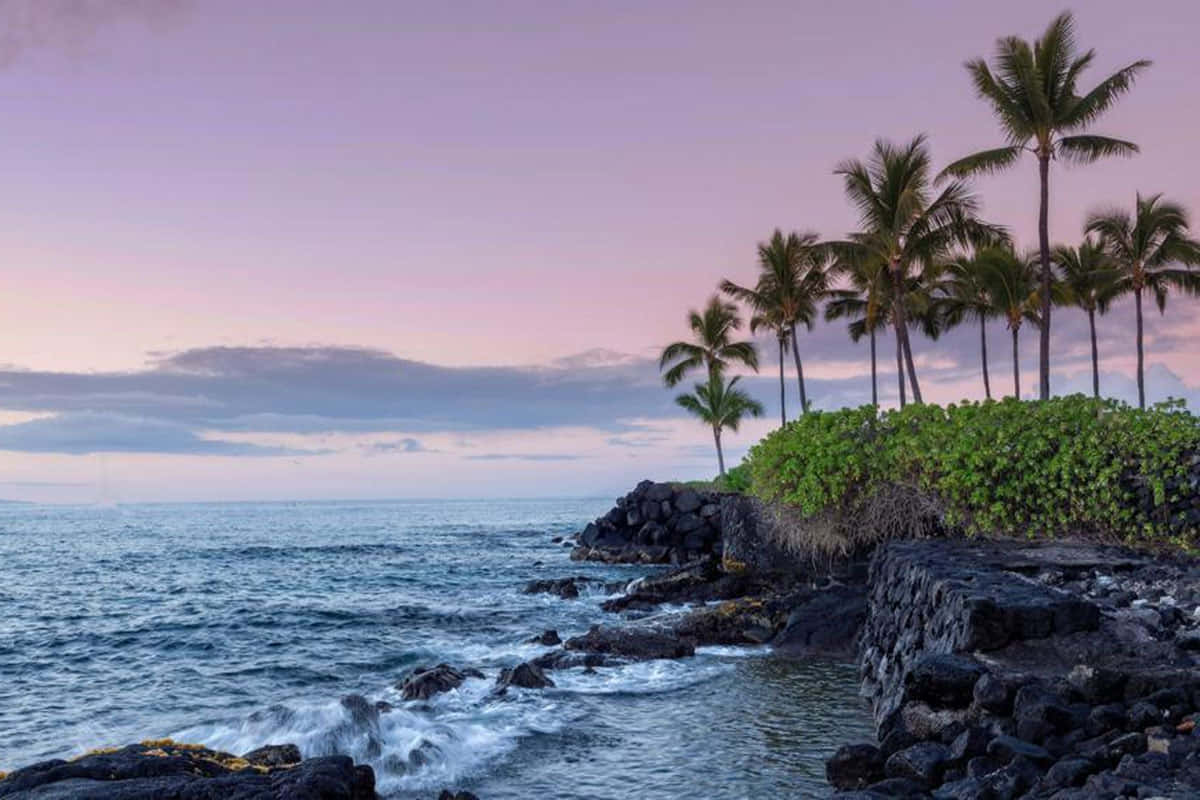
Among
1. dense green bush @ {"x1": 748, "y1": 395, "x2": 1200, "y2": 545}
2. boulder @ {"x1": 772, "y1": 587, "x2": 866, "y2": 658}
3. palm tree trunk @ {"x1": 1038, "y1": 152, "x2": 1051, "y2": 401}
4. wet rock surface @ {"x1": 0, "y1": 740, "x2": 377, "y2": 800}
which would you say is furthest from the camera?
palm tree trunk @ {"x1": 1038, "y1": 152, "x2": 1051, "y2": 401}

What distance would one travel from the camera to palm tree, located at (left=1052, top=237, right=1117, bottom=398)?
147 ft

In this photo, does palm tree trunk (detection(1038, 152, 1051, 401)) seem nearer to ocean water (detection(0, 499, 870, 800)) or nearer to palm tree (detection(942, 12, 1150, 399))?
palm tree (detection(942, 12, 1150, 399))

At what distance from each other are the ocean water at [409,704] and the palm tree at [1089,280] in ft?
112

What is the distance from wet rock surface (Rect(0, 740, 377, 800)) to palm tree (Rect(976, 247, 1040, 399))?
40.7 meters

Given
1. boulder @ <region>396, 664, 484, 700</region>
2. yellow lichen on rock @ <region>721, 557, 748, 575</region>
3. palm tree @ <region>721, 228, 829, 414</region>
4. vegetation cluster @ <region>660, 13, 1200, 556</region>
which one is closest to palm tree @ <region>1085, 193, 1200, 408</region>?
vegetation cluster @ <region>660, 13, 1200, 556</region>

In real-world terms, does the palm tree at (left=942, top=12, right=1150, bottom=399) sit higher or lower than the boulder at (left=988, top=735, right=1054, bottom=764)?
higher

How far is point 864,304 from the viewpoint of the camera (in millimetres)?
44938

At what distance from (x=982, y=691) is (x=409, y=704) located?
9689mm

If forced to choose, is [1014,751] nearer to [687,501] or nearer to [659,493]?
[687,501]

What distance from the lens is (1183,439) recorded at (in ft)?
48.2

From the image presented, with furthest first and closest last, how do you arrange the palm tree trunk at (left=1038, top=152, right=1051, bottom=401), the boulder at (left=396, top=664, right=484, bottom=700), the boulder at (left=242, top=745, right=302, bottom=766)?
the palm tree trunk at (left=1038, top=152, right=1051, bottom=401), the boulder at (left=396, top=664, right=484, bottom=700), the boulder at (left=242, top=745, right=302, bottom=766)

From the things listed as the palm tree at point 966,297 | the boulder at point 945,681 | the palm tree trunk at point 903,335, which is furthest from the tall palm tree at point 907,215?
the boulder at point 945,681

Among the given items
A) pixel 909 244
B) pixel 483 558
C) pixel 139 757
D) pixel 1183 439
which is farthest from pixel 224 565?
pixel 1183 439

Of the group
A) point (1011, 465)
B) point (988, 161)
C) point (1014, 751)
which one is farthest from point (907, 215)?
point (1014, 751)
